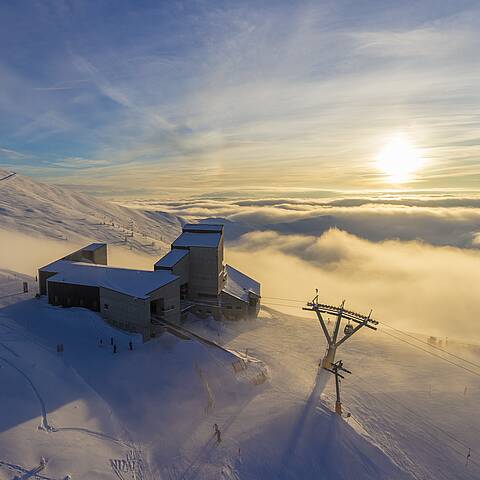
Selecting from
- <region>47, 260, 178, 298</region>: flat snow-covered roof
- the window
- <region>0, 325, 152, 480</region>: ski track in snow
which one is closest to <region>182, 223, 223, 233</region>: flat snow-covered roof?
the window

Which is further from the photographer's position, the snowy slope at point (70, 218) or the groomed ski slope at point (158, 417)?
the snowy slope at point (70, 218)

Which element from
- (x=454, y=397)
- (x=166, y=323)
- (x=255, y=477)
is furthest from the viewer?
(x=166, y=323)

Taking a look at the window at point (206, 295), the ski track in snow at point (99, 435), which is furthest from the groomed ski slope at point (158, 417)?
the window at point (206, 295)

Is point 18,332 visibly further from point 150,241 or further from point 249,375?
point 150,241

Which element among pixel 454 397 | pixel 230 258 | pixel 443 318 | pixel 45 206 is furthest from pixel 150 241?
pixel 454 397

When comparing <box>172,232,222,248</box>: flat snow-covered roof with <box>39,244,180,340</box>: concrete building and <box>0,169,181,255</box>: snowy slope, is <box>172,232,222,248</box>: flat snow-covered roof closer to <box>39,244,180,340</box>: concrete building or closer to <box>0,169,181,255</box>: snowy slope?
<box>39,244,180,340</box>: concrete building

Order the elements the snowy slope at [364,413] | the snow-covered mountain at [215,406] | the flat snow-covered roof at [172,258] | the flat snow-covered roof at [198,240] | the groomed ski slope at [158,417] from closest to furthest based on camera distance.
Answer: the groomed ski slope at [158,417], the snow-covered mountain at [215,406], the snowy slope at [364,413], the flat snow-covered roof at [172,258], the flat snow-covered roof at [198,240]

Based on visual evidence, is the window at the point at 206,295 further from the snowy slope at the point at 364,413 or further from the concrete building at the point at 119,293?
the concrete building at the point at 119,293
